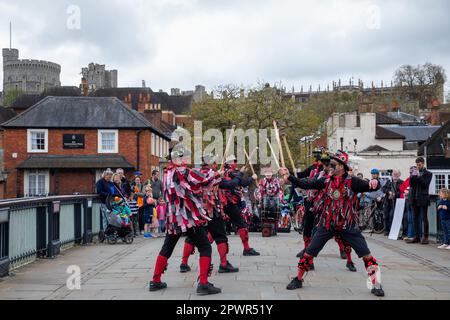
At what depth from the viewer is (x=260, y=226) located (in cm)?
1744

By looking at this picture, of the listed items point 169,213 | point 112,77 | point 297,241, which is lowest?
point 297,241

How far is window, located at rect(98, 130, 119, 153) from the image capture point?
38.8 meters

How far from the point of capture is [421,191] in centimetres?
1423

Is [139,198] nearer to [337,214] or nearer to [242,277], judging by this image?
[242,277]

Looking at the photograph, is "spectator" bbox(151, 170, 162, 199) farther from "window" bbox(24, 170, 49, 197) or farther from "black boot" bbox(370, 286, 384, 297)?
"window" bbox(24, 170, 49, 197)

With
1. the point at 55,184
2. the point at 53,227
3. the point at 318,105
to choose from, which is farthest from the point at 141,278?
the point at 318,105

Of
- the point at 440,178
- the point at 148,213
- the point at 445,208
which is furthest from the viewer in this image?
the point at 440,178

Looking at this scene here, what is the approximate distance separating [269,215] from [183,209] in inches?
354

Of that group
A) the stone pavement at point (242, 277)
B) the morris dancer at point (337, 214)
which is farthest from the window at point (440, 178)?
the morris dancer at point (337, 214)

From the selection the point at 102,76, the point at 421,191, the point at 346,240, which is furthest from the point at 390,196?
the point at 102,76

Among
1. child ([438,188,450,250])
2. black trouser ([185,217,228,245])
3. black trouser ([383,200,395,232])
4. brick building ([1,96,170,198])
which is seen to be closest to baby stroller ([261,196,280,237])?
black trouser ([383,200,395,232])

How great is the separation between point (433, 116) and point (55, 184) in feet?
134

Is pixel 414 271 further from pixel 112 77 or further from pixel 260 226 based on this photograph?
pixel 112 77

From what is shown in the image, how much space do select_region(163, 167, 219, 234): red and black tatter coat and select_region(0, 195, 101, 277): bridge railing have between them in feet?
9.00
